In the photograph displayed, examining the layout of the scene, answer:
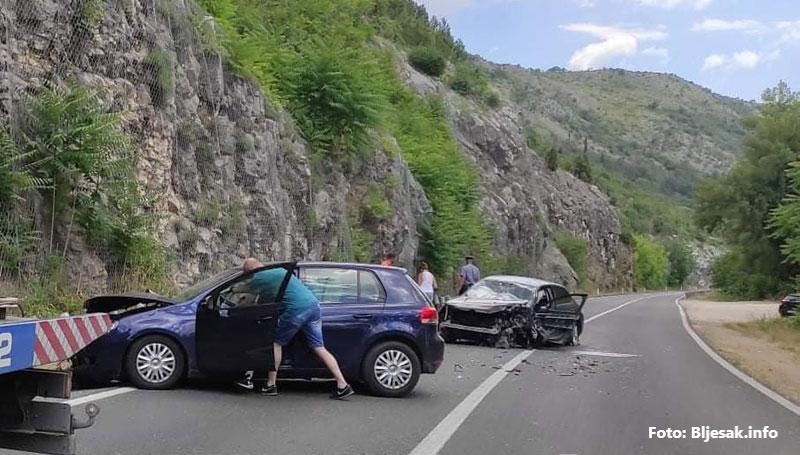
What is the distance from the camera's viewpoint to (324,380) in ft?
41.0

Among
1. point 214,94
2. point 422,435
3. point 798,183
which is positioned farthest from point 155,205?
point 798,183

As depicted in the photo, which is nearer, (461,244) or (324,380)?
(324,380)

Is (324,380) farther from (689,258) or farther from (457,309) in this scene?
(689,258)

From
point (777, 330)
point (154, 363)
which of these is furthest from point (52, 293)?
point (777, 330)

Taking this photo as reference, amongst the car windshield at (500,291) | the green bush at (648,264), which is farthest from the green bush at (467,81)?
the green bush at (648,264)

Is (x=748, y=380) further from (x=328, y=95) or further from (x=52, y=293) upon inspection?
(x=328, y=95)

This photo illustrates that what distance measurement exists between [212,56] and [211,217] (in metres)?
4.08

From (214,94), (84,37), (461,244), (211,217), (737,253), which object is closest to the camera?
(84,37)

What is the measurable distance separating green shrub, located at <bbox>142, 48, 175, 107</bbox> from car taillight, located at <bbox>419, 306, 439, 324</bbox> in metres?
9.58

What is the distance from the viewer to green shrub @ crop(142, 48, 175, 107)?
19.0 meters

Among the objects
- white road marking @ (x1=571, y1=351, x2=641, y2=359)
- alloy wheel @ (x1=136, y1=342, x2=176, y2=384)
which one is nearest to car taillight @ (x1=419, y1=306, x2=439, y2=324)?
alloy wheel @ (x1=136, y1=342, x2=176, y2=384)

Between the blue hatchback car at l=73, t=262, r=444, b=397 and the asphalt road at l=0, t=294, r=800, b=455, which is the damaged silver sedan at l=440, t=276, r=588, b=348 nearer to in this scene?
the asphalt road at l=0, t=294, r=800, b=455

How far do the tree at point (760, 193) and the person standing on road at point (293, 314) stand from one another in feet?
190

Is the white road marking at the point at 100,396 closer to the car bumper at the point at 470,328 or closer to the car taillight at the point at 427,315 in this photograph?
the car taillight at the point at 427,315
